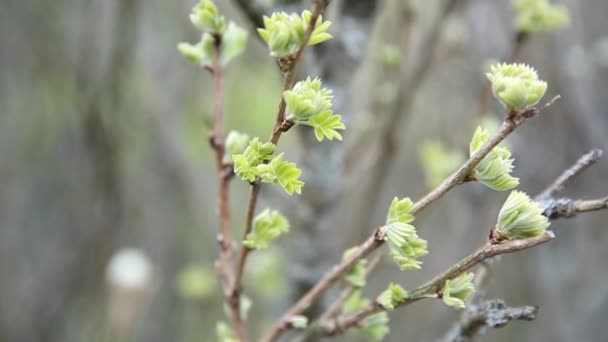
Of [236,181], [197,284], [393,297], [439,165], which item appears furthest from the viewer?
[236,181]

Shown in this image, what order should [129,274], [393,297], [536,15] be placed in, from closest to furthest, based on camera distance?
[393,297] < [536,15] < [129,274]

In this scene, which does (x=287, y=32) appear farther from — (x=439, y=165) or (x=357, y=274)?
(x=439, y=165)

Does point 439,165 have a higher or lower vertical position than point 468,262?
higher

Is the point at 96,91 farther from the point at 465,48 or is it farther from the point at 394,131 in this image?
the point at 465,48

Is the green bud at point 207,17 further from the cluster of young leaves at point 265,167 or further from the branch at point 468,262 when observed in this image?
the branch at point 468,262

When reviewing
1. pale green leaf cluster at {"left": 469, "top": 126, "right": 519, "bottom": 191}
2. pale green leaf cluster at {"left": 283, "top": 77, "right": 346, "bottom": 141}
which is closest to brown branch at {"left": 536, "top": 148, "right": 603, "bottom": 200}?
pale green leaf cluster at {"left": 469, "top": 126, "right": 519, "bottom": 191}

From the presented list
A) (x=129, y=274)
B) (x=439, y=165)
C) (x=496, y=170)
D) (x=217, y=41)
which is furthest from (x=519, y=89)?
(x=129, y=274)
